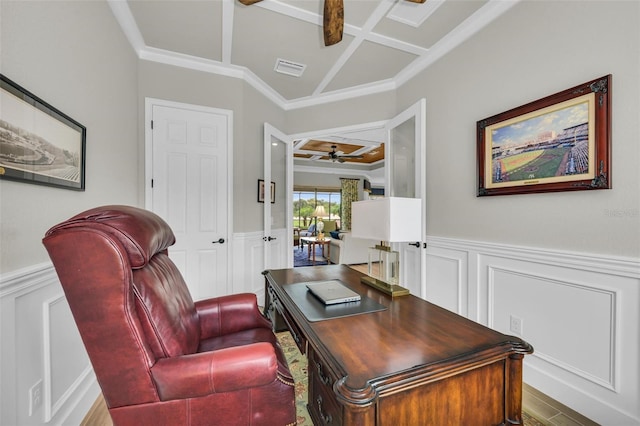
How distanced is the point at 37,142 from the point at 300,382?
1.98 metres

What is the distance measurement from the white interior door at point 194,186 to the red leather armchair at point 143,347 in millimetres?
1739

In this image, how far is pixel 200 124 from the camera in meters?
2.88

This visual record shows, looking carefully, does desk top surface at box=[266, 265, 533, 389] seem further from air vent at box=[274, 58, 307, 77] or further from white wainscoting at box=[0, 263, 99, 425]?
air vent at box=[274, 58, 307, 77]

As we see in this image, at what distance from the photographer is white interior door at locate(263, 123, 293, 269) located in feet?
10.5

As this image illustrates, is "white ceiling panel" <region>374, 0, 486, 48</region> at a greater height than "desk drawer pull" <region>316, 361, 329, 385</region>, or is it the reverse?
"white ceiling panel" <region>374, 0, 486, 48</region>

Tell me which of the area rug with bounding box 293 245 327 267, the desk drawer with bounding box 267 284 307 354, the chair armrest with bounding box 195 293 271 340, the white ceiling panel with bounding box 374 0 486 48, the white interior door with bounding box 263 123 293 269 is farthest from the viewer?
the area rug with bounding box 293 245 327 267

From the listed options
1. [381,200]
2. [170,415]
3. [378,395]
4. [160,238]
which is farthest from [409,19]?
[170,415]

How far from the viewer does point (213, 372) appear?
96 cm

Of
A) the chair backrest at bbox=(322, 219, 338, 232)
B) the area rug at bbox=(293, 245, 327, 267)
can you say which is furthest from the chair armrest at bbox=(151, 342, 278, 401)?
the chair backrest at bbox=(322, 219, 338, 232)

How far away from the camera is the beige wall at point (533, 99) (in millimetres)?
1408

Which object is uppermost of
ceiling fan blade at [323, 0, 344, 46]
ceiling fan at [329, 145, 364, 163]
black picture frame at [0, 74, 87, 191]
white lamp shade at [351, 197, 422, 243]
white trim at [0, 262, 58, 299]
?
ceiling fan at [329, 145, 364, 163]

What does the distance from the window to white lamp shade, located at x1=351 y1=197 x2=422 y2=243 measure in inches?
302

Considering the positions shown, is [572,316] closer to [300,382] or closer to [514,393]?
[514,393]

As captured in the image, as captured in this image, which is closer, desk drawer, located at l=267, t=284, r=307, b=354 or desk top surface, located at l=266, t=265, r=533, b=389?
desk top surface, located at l=266, t=265, r=533, b=389
